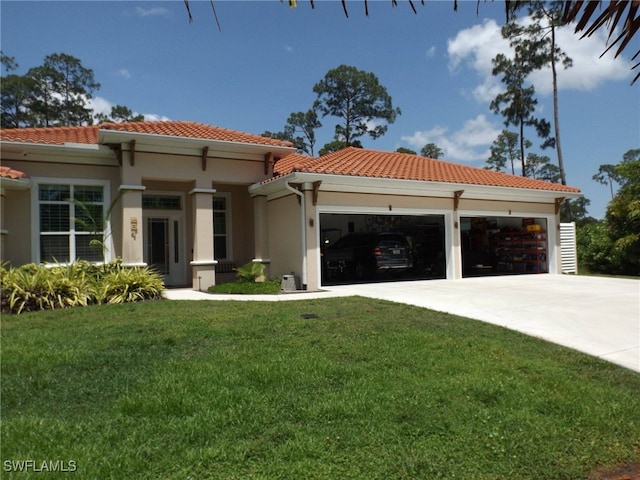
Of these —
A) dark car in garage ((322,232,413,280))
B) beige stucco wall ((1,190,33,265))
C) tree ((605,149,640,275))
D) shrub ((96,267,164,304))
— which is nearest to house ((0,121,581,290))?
beige stucco wall ((1,190,33,265))

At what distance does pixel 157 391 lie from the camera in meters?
4.28

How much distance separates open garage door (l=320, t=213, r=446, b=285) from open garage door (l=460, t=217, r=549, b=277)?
1.70 metres

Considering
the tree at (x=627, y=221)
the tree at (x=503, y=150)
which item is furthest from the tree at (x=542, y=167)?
the tree at (x=627, y=221)

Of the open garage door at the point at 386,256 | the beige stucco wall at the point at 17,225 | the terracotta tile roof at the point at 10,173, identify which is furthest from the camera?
the open garage door at the point at 386,256

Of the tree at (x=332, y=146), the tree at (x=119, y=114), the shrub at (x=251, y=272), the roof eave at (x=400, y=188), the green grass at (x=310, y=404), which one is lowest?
the green grass at (x=310, y=404)

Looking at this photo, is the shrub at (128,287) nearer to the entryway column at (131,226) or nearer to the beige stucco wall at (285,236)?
the entryway column at (131,226)

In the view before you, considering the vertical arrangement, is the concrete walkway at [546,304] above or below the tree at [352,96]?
below

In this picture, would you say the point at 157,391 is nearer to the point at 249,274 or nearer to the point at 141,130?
the point at 249,274

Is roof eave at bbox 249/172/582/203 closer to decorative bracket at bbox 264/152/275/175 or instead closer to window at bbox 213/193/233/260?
decorative bracket at bbox 264/152/275/175

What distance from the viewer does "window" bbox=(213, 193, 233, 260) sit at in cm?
1506

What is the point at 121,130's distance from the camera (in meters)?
11.9

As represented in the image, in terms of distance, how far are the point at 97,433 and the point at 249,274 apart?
30.6ft

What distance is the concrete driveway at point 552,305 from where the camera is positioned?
6.69 m

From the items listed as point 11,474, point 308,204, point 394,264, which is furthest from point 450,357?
point 394,264
